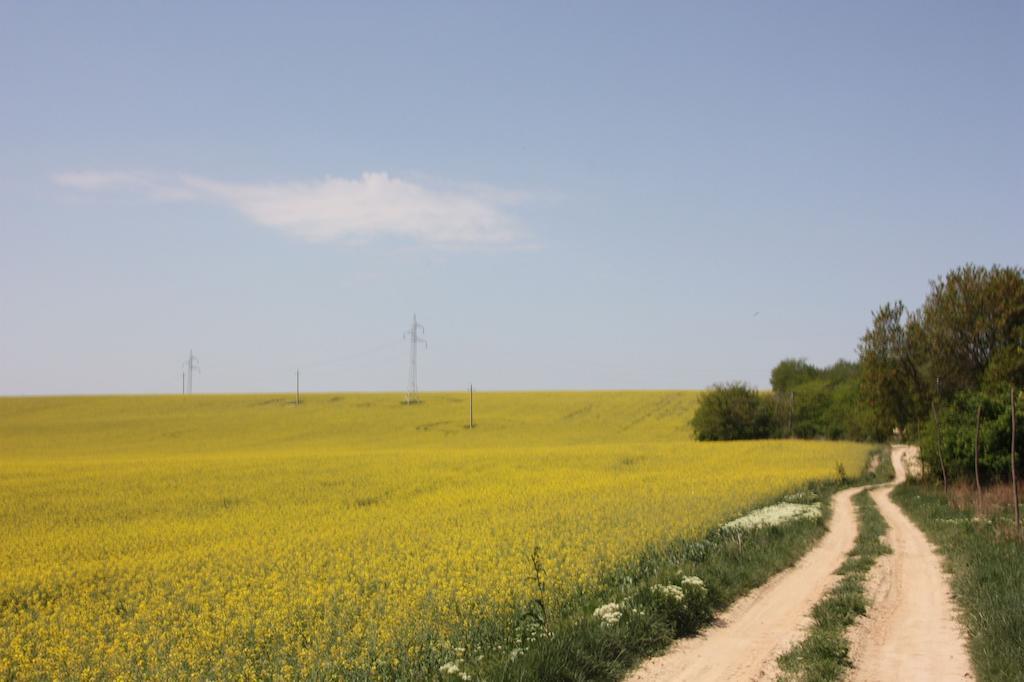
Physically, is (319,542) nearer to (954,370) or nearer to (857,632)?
(857,632)

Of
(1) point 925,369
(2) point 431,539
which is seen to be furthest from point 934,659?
(1) point 925,369

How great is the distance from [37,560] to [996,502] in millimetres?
25441

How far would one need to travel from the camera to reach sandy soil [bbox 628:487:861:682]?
8.95 meters

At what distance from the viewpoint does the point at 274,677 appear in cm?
911

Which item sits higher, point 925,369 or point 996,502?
point 925,369

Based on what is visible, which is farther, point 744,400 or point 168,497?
point 744,400

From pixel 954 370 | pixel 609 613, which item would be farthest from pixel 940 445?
pixel 609 613

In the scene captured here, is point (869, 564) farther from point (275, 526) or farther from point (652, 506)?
point (275, 526)

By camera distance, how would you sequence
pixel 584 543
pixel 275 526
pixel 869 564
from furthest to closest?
pixel 275 526 < pixel 584 543 < pixel 869 564

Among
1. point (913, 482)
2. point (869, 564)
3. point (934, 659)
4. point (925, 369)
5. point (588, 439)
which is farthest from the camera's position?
point (588, 439)

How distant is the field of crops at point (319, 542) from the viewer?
35.6 ft

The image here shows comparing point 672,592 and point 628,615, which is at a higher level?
point 672,592

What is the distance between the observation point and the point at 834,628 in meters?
10.3

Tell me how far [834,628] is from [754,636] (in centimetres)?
101
